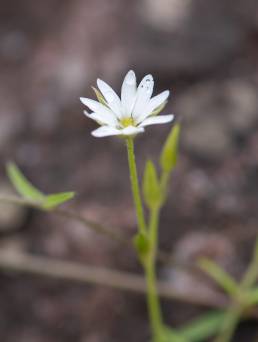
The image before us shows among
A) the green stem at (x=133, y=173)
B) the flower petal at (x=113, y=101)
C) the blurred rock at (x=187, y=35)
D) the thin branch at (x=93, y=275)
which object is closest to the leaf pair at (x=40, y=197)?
the green stem at (x=133, y=173)

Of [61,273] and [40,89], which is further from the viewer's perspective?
[40,89]

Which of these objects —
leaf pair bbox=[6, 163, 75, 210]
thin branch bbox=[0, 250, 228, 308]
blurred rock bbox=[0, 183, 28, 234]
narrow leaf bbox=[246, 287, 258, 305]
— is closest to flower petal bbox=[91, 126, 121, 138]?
leaf pair bbox=[6, 163, 75, 210]

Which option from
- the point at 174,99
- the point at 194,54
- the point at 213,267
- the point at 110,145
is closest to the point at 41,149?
the point at 110,145

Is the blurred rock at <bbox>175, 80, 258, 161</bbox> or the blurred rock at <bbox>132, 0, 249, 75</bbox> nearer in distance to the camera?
the blurred rock at <bbox>175, 80, 258, 161</bbox>

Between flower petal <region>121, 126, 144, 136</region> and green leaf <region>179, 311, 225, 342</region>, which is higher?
flower petal <region>121, 126, 144, 136</region>

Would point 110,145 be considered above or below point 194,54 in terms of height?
below

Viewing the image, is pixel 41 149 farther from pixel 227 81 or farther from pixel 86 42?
pixel 227 81

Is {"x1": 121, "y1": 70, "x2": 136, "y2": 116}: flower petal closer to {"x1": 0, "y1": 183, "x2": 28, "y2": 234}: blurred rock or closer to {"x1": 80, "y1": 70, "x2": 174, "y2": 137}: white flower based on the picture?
{"x1": 80, "y1": 70, "x2": 174, "y2": 137}: white flower
